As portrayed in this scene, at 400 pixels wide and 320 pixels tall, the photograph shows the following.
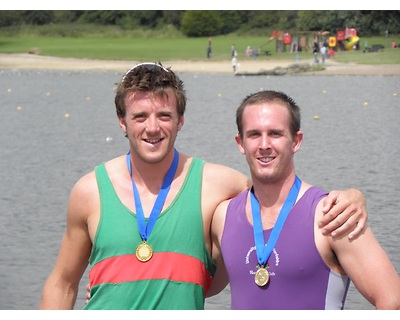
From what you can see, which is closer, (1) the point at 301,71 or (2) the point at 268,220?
(2) the point at 268,220

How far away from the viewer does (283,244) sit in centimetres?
382

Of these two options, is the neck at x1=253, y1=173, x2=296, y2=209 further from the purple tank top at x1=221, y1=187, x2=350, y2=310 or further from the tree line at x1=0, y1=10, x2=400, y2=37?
the tree line at x1=0, y1=10, x2=400, y2=37

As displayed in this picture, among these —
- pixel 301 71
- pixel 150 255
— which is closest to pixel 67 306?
pixel 150 255

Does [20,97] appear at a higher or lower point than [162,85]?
lower

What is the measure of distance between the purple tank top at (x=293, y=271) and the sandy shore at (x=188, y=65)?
143 feet

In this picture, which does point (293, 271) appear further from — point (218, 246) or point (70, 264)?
point (70, 264)

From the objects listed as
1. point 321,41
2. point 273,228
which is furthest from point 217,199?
point 321,41

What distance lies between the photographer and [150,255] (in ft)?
13.6

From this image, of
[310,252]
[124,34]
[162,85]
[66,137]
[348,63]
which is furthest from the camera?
[124,34]

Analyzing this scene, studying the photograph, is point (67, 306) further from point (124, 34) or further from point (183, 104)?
point (124, 34)

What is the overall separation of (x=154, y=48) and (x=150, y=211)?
69.3m

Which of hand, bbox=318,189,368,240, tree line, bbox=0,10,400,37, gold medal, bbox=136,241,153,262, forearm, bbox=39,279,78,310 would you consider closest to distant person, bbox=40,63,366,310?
gold medal, bbox=136,241,153,262

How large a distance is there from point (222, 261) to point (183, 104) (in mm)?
687

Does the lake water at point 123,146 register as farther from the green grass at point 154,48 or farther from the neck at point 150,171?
the green grass at point 154,48
